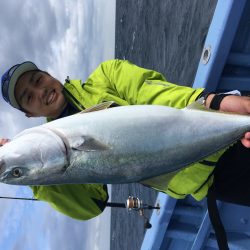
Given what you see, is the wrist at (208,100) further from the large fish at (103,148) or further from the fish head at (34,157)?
the fish head at (34,157)

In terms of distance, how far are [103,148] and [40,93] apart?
1387mm

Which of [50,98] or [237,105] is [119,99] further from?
[237,105]

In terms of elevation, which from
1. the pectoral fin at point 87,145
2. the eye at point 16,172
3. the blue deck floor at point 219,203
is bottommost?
the blue deck floor at point 219,203

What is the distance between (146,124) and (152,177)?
34 cm

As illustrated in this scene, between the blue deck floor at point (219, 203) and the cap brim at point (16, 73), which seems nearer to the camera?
the cap brim at point (16, 73)

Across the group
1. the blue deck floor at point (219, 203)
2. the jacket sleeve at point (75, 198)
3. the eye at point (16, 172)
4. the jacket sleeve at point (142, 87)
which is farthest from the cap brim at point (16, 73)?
the blue deck floor at point (219, 203)

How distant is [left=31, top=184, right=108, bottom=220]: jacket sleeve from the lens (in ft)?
11.3

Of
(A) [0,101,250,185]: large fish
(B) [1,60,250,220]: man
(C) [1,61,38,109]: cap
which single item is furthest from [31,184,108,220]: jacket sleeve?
(A) [0,101,250,185]: large fish

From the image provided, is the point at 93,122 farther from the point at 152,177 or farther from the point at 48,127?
the point at 152,177

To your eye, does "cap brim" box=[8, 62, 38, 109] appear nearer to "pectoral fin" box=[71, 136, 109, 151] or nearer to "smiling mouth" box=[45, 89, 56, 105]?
"smiling mouth" box=[45, 89, 56, 105]

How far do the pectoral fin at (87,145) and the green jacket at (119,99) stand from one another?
0.98m

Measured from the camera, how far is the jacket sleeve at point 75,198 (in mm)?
3459

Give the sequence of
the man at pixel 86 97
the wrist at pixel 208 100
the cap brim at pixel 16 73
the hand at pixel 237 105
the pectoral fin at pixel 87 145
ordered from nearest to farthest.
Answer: the pectoral fin at pixel 87 145
the hand at pixel 237 105
the wrist at pixel 208 100
the man at pixel 86 97
the cap brim at pixel 16 73

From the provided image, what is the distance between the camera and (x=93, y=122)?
2422 mm
